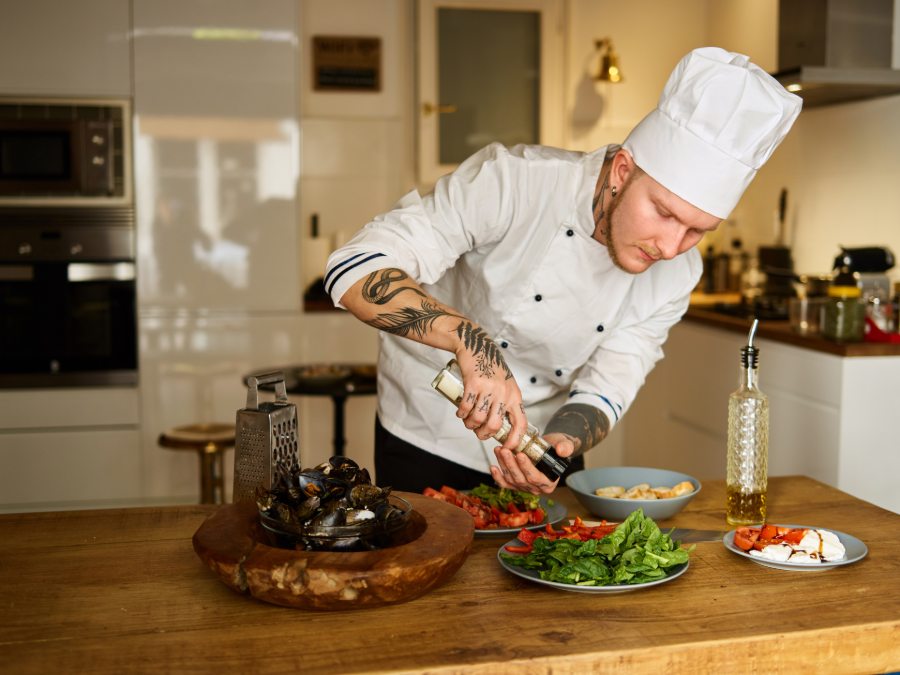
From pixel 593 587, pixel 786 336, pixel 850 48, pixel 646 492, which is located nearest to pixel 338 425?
pixel 786 336

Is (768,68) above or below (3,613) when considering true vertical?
above

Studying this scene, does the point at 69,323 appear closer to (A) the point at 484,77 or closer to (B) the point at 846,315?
(A) the point at 484,77

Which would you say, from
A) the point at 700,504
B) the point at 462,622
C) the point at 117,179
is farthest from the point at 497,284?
the point at 117,179

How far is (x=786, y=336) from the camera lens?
3.25 meters

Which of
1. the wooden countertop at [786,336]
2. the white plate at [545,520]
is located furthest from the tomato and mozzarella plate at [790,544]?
the wooden countertop at [786,336]

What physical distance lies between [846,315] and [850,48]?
1.05m

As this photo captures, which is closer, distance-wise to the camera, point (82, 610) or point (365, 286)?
point (82, 610)

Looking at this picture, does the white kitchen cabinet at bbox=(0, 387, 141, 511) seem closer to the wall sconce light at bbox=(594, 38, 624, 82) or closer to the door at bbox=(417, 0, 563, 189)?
the door at bbox=(417, 0, 563, 189)

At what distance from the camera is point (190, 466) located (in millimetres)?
4180

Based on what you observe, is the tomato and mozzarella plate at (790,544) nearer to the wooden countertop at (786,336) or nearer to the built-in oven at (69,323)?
the wooden countertop at (786,336)

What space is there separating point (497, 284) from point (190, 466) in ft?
8.23

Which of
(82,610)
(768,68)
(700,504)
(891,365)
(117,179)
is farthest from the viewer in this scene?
(768,68)

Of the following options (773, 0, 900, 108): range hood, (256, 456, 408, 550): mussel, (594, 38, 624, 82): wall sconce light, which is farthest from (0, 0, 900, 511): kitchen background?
(256, 456, 408, 550): mussel

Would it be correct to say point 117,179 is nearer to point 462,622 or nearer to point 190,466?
point 190,466
